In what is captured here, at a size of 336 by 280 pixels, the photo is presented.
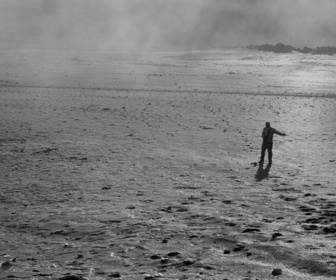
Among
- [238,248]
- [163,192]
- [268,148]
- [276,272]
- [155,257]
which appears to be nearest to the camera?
[276,272]

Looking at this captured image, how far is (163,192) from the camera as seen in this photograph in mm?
10969

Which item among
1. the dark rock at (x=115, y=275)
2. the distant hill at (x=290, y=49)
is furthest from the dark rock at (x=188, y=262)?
the distant hill at (x=290, y=49)

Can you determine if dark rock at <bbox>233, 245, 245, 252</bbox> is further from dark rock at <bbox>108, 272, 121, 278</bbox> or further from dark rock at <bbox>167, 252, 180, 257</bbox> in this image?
dark rock at <bbox>108, 272, 121, 278</bbox>

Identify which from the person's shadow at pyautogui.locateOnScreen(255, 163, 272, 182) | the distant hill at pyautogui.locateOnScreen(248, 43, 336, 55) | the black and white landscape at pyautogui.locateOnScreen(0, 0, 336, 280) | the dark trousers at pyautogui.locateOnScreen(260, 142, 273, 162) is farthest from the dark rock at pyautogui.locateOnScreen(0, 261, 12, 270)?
the distant hill at pyautogui.locateOnScreen(248, 43, 336, 55)

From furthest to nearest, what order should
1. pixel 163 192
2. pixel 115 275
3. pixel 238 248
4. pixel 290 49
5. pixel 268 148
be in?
1. pixel 290 49
2. pixel 268 148
3. pixel 163 192
4. pixel 238 248
5. pixel 115 275

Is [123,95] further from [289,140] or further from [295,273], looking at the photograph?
[295,273]

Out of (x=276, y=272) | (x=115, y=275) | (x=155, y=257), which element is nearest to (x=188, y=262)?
(x=155, y=257)

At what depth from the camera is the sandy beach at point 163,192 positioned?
709cm

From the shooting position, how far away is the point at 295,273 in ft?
21.5

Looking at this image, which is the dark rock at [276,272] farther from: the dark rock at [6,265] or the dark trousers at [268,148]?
the dark trousers at [268,148]

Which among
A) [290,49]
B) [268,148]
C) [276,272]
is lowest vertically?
[276,272]

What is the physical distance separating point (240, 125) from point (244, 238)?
12668 millimetres

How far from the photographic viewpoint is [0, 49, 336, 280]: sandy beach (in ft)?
23.3

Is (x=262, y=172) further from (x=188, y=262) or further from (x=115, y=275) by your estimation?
(x=115, y=275)
